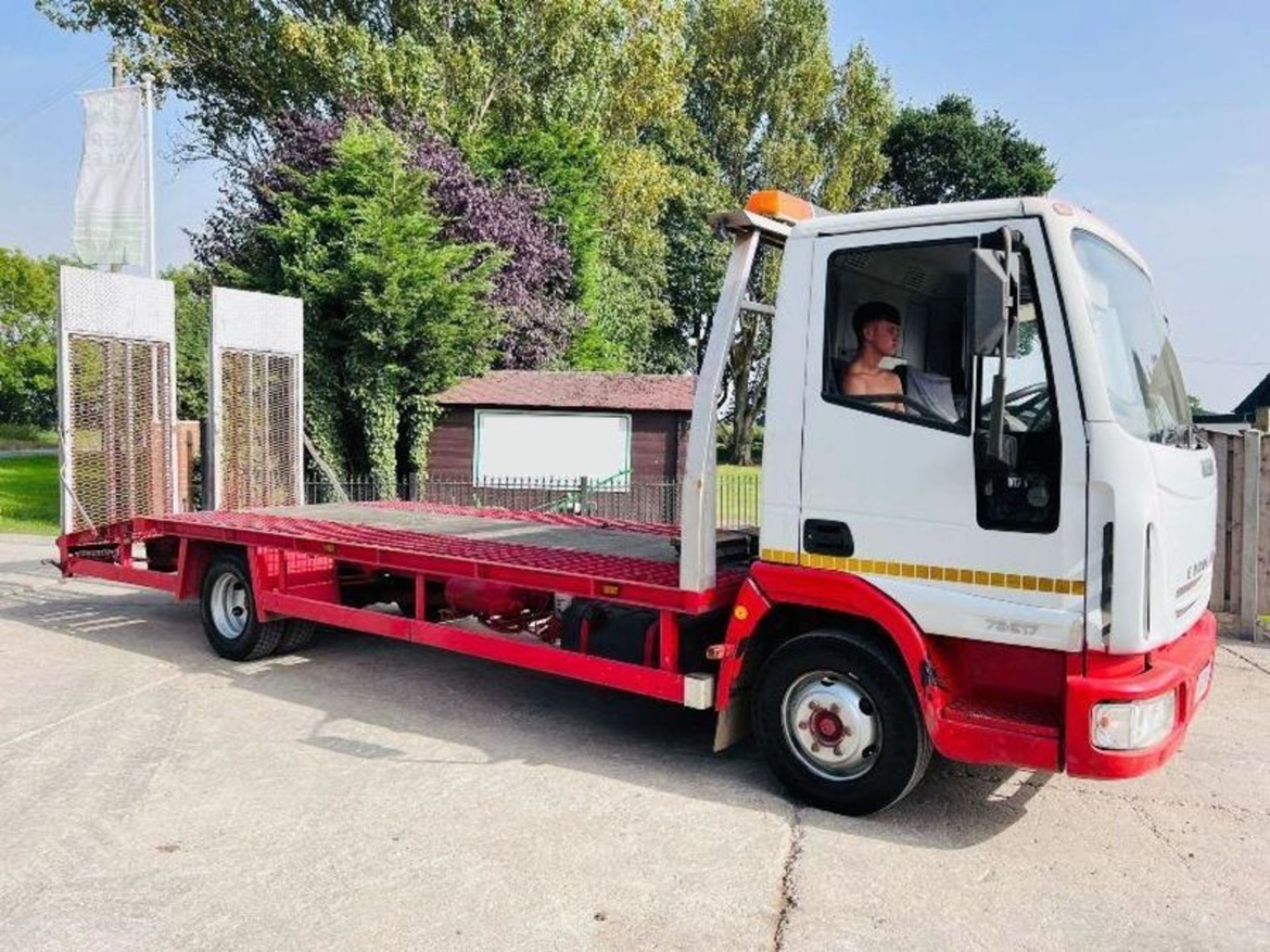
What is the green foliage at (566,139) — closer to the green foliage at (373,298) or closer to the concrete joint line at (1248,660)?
the green foliage at (373,298)

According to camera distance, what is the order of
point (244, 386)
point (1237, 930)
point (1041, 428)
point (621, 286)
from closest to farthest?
point (1237, 930) → point (1041, 428) → point (244, 386) → point (621, 286)

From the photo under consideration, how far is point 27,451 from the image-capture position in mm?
50125

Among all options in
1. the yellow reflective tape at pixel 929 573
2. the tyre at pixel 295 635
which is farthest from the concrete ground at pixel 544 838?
the yellow reflective tape at pixel 929 573

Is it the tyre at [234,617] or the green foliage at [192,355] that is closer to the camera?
the tyre at [234,617]

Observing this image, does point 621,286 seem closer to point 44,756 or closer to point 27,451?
point 44,756

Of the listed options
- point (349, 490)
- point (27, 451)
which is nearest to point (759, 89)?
point (349, 490)

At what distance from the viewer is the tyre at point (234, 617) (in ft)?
24.5

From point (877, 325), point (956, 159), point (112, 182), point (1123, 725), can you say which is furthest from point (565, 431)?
point (956, 159)

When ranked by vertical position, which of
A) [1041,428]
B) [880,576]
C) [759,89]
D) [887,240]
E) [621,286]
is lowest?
[880,576]

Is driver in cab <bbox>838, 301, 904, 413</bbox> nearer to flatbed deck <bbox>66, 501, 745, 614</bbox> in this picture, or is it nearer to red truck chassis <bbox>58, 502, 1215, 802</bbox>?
→ red truck chassis <bbox>58, 502, 1215, 802</bbox>

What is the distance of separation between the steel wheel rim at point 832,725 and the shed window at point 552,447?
41.9ft

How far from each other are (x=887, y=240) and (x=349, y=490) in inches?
589

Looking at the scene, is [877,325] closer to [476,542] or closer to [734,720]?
[734,720]

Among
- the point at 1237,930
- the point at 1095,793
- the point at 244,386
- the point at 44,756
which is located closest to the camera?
the point at 1237,930
